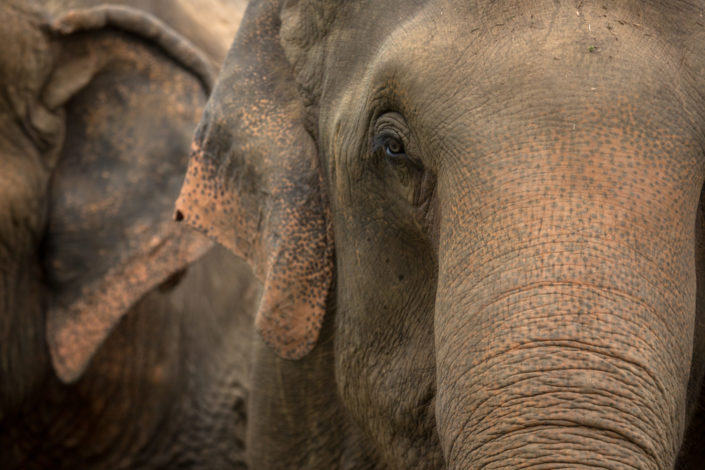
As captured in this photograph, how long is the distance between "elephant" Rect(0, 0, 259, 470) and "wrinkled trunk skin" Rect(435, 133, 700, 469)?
180 centimetres

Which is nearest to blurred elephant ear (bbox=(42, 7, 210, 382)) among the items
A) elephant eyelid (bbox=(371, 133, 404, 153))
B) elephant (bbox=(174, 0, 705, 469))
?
elephant (bbox=(174, 0, 705, 469))

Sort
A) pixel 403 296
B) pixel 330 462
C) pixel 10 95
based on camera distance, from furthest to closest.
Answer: pixel 10 95
pixel 330 462
pixel 403 296

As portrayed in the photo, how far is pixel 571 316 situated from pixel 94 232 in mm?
2157

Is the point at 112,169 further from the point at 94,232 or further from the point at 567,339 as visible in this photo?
the point at 567,339

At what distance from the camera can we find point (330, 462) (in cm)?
250

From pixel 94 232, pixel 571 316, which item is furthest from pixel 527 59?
pixel 94 232

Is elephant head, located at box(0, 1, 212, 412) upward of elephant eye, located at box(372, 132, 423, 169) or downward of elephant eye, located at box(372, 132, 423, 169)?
upward

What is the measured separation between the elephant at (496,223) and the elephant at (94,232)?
3.84 feet

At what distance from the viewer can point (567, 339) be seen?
55.2 inches

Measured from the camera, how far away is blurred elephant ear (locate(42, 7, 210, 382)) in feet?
10.6

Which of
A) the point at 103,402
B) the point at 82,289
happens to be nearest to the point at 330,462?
the point at 82,289

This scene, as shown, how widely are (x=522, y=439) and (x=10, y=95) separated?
2.17 meters

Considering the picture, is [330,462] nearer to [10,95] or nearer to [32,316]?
[32,316]

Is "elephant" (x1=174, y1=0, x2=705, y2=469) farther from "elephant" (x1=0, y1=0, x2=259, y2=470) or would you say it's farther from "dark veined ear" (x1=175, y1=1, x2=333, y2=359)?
"elephant" (x1=0, y1=0, x2=259, y2=470)
